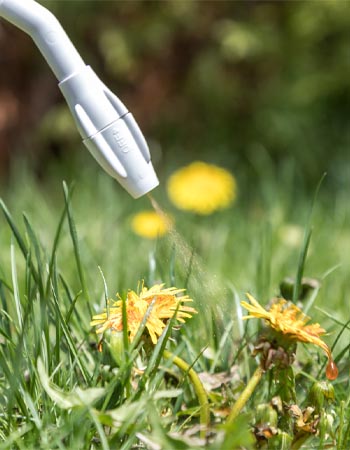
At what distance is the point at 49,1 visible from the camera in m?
3.39

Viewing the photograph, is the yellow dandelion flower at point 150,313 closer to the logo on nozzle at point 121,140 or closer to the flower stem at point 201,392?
the flower stem at point 201,392

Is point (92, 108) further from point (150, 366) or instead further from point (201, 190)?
point (201, 190)

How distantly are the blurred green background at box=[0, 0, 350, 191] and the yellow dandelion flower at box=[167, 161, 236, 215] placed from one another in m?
0.42

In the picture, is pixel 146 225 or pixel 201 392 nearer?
pixel 201 392

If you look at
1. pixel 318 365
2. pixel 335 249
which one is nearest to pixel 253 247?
pixel 335 249

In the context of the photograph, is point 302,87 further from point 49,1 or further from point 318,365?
point 318,365

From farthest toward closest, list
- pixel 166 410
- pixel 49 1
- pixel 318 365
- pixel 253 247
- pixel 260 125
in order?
pixel 260 125
pixel 49 1
pixel 253 247
pixel 318 365
pixel 166 410

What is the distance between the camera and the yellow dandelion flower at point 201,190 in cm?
287

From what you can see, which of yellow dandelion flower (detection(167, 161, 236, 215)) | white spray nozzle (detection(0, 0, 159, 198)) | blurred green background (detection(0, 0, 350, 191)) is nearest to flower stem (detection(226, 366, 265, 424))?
white spray nozzle (detection(0, 0, 159, 198))

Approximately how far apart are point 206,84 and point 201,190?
85 centimetres

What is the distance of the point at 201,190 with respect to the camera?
2.91 metres

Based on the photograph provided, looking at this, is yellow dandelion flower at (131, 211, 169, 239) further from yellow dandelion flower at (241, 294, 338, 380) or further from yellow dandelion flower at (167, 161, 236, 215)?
yellow dandelion flower at (241, 294, 338, 380)

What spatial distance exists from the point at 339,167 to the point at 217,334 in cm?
215

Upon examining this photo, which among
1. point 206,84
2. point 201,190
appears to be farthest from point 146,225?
point 206,84
